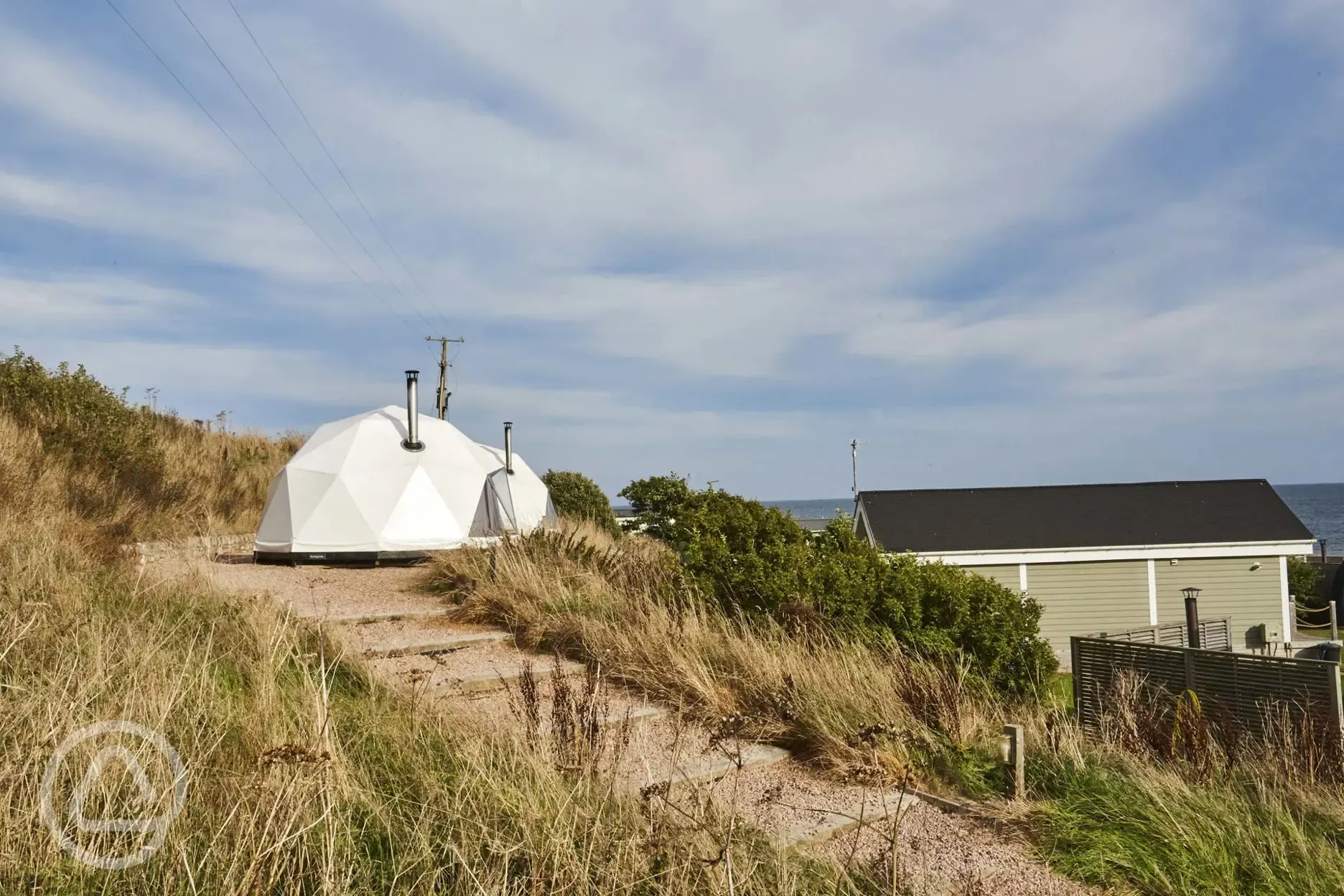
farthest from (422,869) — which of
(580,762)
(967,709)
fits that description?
(967,709)

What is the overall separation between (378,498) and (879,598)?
9.78m

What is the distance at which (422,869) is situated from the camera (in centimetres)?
323

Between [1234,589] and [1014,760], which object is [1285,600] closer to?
[1234,589]

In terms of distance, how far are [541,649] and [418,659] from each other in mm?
1169

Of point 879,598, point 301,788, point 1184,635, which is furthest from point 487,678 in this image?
point 1184,635

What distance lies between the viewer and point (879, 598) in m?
8.37

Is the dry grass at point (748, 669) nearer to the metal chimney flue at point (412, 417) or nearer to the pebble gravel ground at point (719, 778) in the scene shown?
the pebble gravel ground at point (719, 778)

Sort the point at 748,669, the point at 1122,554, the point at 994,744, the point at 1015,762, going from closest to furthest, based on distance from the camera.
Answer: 1. the point at 1015,762
2. the point at 994,744
3. the point at 748,669
4. the point at 1122,554

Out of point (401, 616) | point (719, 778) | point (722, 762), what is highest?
point (401, 616)

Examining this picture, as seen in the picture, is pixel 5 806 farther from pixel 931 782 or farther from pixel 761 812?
pixel 931 782

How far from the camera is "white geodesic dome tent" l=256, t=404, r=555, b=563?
14.9 meters

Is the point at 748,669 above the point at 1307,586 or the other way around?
above

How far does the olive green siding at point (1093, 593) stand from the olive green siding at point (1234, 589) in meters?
0.54

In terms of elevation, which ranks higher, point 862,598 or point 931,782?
point 862,598
